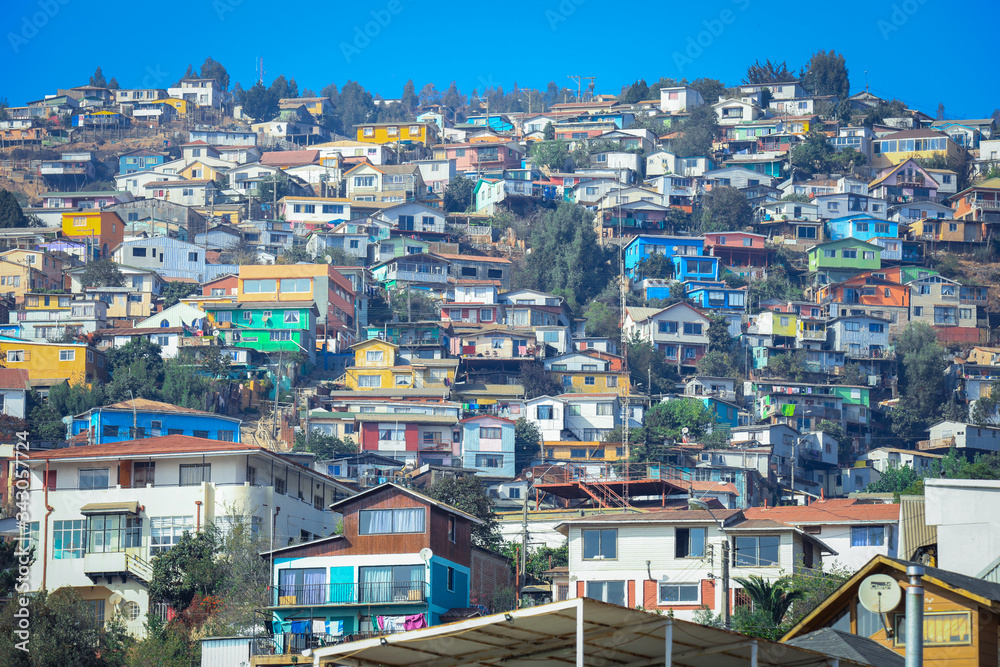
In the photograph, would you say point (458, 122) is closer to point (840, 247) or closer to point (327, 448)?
point (840, 247)

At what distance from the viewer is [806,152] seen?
9931 centimetres

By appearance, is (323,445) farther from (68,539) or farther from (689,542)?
(689,542)

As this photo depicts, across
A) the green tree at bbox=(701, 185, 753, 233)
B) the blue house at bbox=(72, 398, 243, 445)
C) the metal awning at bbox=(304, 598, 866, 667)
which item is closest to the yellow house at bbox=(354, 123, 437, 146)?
the green tree at bbox=(701, 185, 753, 233)

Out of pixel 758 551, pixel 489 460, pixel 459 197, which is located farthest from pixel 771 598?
pixel 459 197

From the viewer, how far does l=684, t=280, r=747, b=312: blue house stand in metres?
75.4

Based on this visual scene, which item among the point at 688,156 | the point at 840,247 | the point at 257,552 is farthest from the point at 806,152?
the point at 257,552

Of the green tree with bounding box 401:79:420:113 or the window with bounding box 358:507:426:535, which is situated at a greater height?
the green tree with bounding box 401:79:420:113

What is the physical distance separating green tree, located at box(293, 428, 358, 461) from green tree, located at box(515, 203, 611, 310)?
87.3 feet

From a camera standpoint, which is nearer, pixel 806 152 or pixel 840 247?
pixel 840 247

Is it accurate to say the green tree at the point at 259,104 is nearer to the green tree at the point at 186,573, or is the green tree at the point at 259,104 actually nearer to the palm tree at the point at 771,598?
the green tree at the point at 186,573

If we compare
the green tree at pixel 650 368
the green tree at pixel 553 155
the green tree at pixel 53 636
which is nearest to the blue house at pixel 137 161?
the green tree at pixel 553 155

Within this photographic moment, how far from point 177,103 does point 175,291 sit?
61.8 metres

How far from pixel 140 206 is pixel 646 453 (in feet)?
156

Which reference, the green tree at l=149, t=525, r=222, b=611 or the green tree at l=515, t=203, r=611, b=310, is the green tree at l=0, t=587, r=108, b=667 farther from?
→ the green tree at l=515, t=203, r=611, b=310
